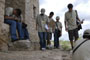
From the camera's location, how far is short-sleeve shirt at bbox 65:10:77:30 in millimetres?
8133

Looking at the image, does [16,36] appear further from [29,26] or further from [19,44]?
[29,26]

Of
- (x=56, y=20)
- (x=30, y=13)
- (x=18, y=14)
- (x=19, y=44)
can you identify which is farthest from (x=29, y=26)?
(x=19, y=44)

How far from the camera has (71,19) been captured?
323 inches

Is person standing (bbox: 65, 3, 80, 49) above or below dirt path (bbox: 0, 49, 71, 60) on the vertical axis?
above

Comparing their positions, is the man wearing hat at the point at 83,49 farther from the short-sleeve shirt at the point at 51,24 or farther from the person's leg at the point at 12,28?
the short-sleeve shirt at the point at 51,24

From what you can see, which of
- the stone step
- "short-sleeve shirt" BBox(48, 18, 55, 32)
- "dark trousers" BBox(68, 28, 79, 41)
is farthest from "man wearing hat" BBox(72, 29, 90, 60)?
"short-sleeve shirt" BBox(48, 18, 55, 32)

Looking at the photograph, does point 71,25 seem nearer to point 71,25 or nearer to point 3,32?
point 71,25

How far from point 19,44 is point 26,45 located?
0.30 metres

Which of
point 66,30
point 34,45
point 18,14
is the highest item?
point 18,14

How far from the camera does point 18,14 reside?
910 cm

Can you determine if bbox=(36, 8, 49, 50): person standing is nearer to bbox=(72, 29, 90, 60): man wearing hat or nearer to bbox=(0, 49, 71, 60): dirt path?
bbox=(0, 49, 71, 60): dirt path

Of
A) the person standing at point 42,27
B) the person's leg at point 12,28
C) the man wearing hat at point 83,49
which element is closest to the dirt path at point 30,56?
the person's leg at point 12,28

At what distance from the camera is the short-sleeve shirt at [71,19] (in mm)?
8133

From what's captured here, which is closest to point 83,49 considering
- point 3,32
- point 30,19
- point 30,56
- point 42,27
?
point 30,56
